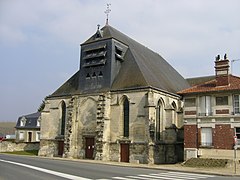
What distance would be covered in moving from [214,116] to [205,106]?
3.55 feet

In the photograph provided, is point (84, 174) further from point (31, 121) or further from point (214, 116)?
point (31, 121)

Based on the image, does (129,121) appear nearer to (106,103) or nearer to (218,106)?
(106,103)

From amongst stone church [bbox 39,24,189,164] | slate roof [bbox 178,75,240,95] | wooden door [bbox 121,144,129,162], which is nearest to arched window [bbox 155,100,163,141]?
stone church [bbox 39,24,189,164]

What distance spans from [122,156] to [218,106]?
10.1 metres

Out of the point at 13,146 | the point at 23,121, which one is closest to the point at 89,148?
the point at 13,146

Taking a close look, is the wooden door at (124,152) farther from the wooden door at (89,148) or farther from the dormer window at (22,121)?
the dormer window at (22,121)

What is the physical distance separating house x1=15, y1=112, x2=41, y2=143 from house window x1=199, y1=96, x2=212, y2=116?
117ft

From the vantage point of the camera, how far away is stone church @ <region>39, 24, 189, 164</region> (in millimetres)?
26906

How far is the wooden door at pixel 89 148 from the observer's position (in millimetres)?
29505

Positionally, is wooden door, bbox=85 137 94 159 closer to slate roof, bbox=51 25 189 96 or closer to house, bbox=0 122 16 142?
slate roof, bbox=51 25 189 96

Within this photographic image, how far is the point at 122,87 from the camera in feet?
93.8

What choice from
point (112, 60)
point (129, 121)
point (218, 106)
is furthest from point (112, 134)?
point (218, 106)

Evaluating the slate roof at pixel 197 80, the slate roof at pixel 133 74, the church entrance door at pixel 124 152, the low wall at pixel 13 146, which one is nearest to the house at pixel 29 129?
the low wall at pixel 13 146

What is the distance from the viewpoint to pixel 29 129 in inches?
2101
